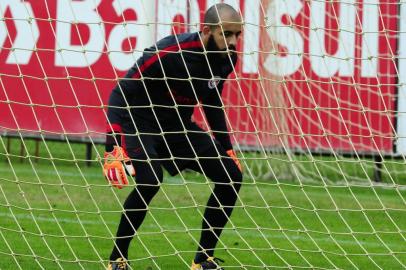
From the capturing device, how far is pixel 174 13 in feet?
37.6

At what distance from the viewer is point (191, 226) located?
8.30m

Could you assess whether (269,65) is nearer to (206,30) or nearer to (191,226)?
(191,226)

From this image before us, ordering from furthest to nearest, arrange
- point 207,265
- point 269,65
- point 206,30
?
point 269,65 → point 207,265 → point 206,30

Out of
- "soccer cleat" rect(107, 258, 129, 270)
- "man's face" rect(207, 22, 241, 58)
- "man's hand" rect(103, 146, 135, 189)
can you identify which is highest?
"man's face" rect(207, 22, 241, 58)

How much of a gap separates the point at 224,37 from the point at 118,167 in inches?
38.6

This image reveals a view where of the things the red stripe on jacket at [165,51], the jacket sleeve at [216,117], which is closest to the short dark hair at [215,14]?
the red stripe on jacket at [165,51]

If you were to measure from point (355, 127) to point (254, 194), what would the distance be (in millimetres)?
2029

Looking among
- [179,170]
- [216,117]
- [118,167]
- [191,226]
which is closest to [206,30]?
[216,117]

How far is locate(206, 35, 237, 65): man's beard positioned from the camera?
20.5ft

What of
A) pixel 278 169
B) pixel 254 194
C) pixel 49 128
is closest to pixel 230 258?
pixel 254 194

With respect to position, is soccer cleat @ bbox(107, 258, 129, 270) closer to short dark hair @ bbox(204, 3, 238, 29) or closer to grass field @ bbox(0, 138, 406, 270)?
grass field @ bbox(0, 138, 406, 270)

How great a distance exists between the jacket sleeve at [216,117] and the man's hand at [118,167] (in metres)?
0.66

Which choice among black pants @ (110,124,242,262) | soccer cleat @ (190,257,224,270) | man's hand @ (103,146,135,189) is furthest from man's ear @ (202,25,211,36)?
soccer cleat @ (190,257,224,270)

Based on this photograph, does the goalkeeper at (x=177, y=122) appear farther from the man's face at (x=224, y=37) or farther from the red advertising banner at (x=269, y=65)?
the red advertising banner at (x=269, y=65)
